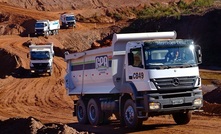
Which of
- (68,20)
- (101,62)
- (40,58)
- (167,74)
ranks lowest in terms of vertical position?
(167,74)

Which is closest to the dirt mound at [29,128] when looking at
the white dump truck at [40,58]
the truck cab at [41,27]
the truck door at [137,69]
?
the truck door at [137,69]

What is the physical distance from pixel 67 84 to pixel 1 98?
587 inches

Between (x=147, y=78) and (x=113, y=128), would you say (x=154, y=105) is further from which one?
(x=113, y=128)

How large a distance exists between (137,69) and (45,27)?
52.8m

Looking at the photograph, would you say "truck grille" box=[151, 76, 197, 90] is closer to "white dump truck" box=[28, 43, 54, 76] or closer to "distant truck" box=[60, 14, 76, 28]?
"white dump truck" box=[28, 43, 54, 76]

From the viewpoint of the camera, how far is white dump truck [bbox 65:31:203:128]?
17094mm

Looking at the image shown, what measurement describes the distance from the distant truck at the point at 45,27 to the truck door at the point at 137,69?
51.6 meters

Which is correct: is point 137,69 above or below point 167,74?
above

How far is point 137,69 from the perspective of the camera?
58.1 ft

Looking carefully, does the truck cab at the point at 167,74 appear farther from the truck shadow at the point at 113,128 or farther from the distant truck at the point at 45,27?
the distant truck at the point at 45,27

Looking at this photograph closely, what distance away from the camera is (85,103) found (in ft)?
71.9

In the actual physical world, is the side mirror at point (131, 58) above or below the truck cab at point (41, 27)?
below

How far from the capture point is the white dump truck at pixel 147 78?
1709 centimetres

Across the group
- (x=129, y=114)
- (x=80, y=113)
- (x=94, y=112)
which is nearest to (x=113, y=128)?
(x=129, y=114)
